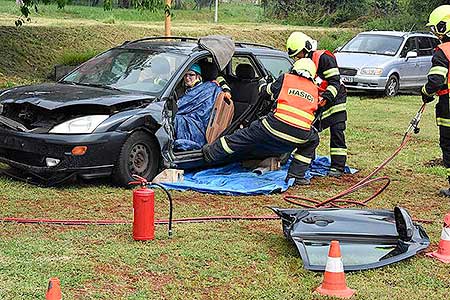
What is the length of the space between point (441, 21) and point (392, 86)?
1232cm

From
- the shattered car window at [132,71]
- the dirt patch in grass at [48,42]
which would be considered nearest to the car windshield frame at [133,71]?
the shattered car window at [132,71]

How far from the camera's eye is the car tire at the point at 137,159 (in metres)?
7.86

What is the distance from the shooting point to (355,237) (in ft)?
19.0

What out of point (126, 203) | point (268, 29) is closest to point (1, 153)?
point (126, 203)

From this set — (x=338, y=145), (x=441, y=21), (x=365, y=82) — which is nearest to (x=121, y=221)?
(x=338, y=145)

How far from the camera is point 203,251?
5.89m

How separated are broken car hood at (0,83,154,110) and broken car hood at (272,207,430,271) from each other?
257 centimetres

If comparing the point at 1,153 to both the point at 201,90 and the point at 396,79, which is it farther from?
the point at 396,79

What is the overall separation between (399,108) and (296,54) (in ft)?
31.1

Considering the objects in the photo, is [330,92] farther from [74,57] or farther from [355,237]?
[74,57]

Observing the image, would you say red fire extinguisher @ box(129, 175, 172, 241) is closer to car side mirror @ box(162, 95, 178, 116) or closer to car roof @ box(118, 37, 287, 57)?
car side mirror @ box(162, 95, 178, 116)

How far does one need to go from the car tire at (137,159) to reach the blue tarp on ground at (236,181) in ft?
0.93

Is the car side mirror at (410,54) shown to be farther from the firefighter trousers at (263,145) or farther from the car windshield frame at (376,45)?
the firefighter trousers at (263,145)

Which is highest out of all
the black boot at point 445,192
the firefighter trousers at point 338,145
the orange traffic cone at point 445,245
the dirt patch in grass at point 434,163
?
the orange traffic cone at point 445,245
